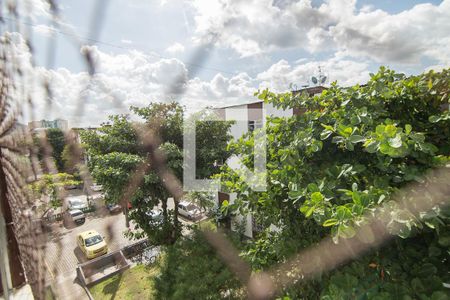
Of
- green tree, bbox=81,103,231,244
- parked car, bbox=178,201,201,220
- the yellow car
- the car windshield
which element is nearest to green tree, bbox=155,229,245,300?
green tree, bbox=81,103,231,244

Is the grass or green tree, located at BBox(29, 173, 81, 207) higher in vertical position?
green tree, located at BBox(29, 173, 81, 207)

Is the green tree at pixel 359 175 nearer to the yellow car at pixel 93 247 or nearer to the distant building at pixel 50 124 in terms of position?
the distant building at pixel 50 124

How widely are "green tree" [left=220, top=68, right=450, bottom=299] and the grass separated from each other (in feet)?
18.0

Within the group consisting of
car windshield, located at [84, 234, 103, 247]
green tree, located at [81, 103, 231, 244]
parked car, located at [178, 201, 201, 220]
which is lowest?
parked car, located at [178, 201, 201, 220]

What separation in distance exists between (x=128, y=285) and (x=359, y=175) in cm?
829

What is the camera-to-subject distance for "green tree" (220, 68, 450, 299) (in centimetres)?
118

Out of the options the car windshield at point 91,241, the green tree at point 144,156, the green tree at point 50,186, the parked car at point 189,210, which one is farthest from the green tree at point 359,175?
the parked car at point 189,210

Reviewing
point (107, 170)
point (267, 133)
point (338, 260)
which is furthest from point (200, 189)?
point (338, 260)

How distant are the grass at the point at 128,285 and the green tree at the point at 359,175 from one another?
5.49m

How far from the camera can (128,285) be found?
7473mm

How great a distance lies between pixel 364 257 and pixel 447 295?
582 millimetres

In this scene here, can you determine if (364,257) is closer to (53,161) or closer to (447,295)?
(447,295)

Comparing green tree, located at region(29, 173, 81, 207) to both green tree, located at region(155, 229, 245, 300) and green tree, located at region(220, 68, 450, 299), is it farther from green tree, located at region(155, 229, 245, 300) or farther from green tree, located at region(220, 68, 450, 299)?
green tree, located at region(155, 229, 245, 300)

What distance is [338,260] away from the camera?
176 cm
